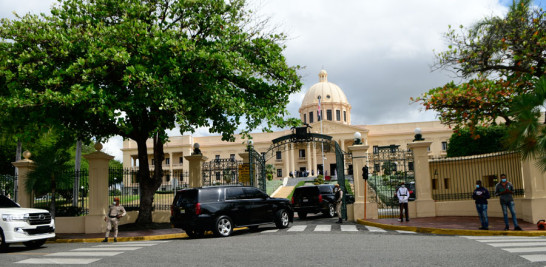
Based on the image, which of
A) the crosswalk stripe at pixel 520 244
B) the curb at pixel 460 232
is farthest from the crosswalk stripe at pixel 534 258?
the curb at pixel 460 232

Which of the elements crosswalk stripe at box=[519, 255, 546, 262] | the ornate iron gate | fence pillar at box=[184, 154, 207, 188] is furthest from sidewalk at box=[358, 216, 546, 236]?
fence pillar at box=[184, 154, 207, 188]

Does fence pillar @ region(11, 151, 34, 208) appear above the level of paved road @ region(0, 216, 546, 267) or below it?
above

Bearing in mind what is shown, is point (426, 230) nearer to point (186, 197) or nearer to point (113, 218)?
point (186, 197)

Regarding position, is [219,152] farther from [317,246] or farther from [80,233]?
[317,246]

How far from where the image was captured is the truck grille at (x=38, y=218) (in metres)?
11.5

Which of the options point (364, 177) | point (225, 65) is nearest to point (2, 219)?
point (225, 65)

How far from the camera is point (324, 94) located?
86062mm

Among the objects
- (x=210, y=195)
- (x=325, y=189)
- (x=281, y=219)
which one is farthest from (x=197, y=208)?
(x=325, y=189)

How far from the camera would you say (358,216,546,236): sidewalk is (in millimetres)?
12531

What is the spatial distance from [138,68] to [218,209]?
477 cm

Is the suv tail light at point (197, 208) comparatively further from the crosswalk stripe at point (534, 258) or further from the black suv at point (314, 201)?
the black suv at point (314, 201)

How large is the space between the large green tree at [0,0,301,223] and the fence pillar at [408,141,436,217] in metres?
5.99

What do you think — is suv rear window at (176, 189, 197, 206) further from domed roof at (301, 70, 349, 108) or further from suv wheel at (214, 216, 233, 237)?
domed roof at (301, 70, 349, 108)

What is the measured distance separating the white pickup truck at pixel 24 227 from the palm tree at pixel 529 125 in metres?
11.6
